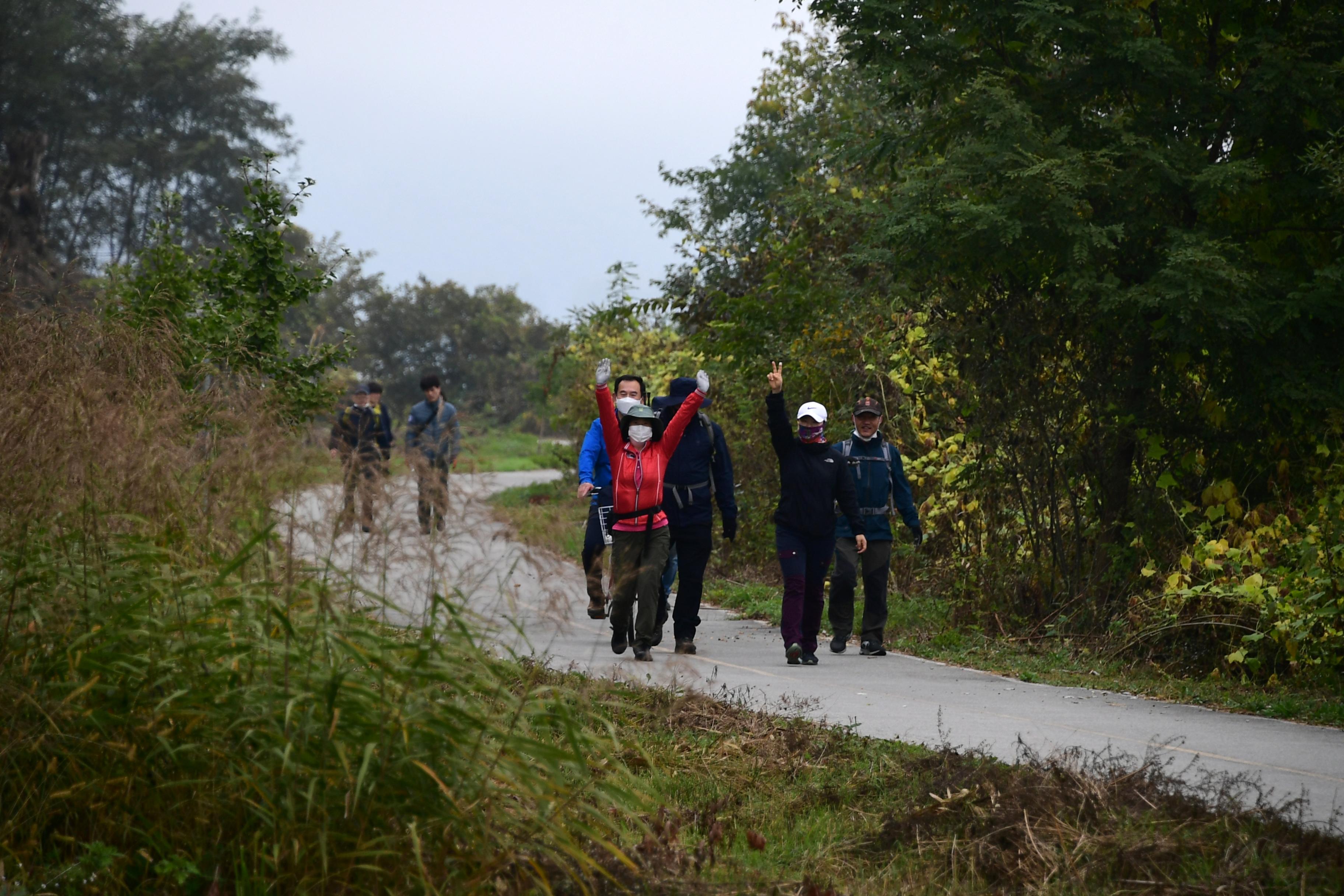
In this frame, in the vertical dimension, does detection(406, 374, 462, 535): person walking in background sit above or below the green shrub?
above

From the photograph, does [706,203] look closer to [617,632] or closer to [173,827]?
[617,632]

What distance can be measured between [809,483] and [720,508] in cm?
73

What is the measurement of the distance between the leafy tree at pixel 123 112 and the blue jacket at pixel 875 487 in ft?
128

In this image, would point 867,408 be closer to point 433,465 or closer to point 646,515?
point 646,515

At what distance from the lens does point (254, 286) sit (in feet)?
42.1

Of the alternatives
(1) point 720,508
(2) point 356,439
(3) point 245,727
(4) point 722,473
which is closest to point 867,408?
(4) point 722,473

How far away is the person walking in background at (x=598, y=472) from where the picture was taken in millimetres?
11008

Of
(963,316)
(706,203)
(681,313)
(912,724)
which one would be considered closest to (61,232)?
(706,203)

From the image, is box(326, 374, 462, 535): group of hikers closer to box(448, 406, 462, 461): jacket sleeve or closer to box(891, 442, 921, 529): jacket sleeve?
box(448, 406, 462, 461): jacket sleeve

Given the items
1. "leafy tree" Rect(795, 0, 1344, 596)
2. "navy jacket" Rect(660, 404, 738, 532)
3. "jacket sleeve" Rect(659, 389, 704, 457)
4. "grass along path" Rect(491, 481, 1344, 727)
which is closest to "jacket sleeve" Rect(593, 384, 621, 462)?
"jacket sleeve" Rect(659, 389, 704, 457)

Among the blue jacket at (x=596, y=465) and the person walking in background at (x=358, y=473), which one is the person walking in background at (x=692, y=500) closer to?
the blue jacket at (x=596, y=465)

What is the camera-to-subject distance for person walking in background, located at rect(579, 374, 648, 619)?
11.0 metres

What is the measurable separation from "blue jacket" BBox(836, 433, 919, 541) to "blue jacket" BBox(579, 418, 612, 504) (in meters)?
1.98

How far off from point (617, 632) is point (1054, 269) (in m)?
4.43
